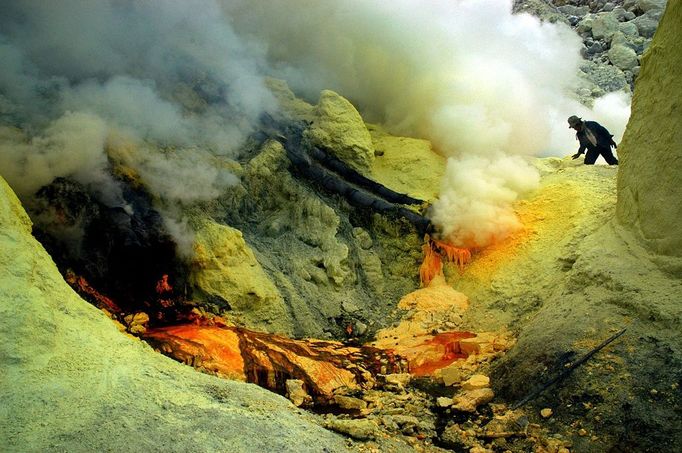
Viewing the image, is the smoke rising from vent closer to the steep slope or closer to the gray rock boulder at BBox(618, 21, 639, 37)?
the steep slope

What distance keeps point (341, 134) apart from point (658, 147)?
4.59 meters

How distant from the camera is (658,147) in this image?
4.62 meters

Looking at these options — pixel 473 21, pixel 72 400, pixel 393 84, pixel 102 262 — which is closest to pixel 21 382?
pixel 72 400

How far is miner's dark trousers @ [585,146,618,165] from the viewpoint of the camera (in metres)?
7.55

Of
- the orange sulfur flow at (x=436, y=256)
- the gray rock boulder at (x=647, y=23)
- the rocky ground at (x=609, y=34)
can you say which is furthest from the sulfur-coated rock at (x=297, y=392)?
the gray rock boulder at (x=647, y=23)

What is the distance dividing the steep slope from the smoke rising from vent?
106 inches

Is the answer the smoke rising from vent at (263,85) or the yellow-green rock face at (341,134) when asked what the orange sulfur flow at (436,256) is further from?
the yellow-green rock face at (341,134)

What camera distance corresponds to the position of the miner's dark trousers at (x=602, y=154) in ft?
24.8

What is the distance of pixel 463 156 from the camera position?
8.07 meters

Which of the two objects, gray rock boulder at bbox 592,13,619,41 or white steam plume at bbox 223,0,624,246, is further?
gray rock boulder at bbox 592,13,619,41

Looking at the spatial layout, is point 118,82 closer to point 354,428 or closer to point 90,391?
point 90,391

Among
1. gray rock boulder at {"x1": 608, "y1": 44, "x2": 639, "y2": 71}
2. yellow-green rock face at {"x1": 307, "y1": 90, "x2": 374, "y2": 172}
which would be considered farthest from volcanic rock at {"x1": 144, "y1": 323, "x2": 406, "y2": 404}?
gray rock boulder at {"x1": 608, "y1": 44, "x2": 639, "y2": 71}

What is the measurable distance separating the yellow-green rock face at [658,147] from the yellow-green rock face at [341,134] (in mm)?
3923

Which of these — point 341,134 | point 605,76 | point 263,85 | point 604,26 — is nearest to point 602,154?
point 341,134
